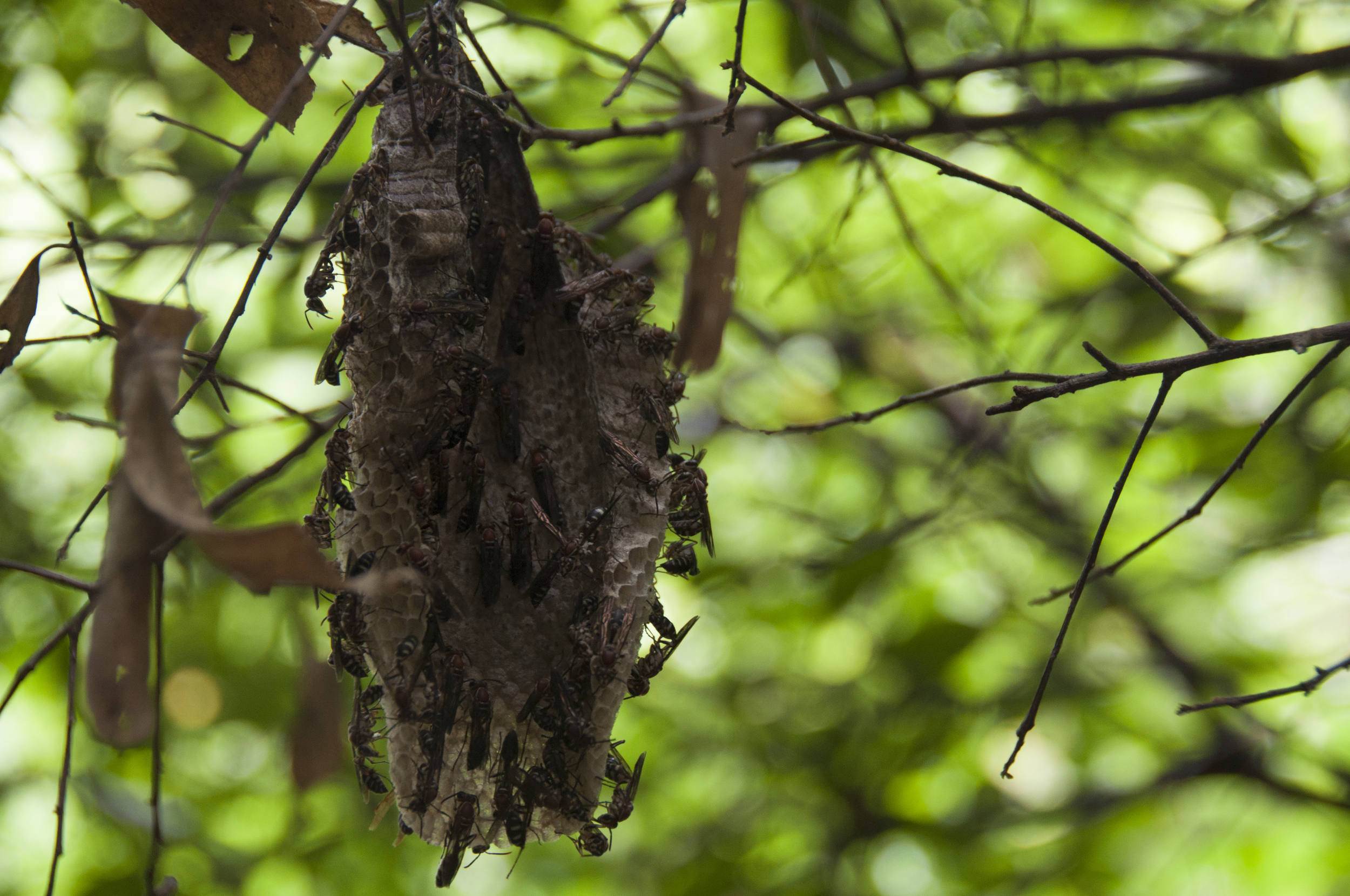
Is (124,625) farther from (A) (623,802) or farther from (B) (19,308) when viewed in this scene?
(A) (623,802)

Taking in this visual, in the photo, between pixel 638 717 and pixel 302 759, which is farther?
pixel 638 717

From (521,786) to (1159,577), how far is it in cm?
185

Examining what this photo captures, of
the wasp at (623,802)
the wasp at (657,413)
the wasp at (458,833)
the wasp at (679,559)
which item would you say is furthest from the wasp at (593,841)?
the wasp at (657,413)

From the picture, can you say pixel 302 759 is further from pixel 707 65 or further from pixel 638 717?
pixel 707 65

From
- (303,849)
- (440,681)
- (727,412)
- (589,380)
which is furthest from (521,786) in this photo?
(727,412)

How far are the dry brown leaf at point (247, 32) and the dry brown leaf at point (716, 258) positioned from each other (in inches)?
19.9

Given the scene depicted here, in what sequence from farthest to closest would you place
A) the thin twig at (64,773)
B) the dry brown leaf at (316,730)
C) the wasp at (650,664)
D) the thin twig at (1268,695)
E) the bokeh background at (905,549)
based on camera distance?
the bokeh background at (905,549) → the dry brown leaf at (316,730) → the wasp at (650,664) → the thin twig at (1268,695) → the thin twig at (64,773)

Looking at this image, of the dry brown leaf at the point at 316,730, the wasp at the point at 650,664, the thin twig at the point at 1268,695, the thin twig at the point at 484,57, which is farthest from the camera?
the dry brown leaf at the point at 316,730

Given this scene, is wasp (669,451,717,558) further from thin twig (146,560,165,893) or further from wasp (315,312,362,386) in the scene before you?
thin twig (146,560,165,893)

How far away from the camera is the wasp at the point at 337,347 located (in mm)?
782

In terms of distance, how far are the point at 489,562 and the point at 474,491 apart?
0.23 ft

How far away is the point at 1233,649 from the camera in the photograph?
210 cm

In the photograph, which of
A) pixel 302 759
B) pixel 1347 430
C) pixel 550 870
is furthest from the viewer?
pixel 550 870

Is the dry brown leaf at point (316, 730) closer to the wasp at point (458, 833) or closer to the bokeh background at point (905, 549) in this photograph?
the wasp at point (458, 833)
